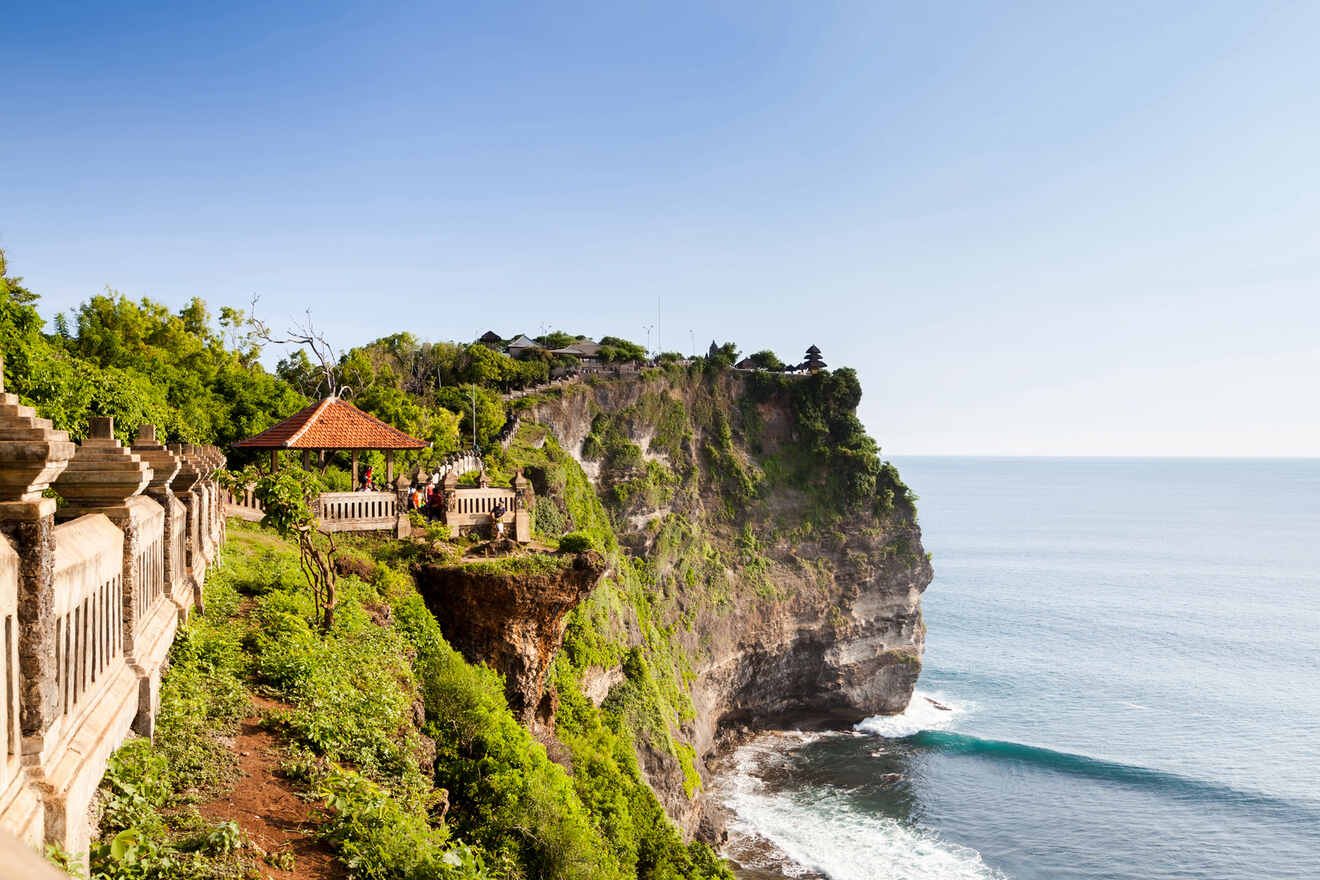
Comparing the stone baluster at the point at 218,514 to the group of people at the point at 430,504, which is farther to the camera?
the group of people at the point at 430,504

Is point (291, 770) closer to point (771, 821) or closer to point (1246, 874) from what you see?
point (771, 821)

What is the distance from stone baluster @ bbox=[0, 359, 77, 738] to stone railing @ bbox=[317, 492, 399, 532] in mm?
17540

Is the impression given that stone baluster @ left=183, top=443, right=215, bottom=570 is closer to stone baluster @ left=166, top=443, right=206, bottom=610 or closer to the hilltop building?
stone baluster @ left=166, top=443, right=206, bottom=610

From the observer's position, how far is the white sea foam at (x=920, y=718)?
53.1 m

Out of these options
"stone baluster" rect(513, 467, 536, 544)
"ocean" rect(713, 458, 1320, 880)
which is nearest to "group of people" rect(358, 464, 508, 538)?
"stone baluster" rect(513, 467, 536, 544)

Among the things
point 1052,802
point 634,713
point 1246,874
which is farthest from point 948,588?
point 634,713

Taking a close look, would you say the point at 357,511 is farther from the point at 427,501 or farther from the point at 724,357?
the point at 724,357

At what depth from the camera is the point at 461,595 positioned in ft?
74.4

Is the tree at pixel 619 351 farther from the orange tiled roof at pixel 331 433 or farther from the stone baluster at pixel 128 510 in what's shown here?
the stone baluster at pixel 128 510

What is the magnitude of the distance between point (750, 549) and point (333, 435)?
34956 mm

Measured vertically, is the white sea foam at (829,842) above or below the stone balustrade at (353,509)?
below

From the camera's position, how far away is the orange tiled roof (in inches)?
1036


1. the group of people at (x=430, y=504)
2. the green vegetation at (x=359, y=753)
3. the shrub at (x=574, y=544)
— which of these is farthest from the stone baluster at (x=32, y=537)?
the group of people at (x=430, y=504)

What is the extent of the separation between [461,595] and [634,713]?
1443 centimetres
